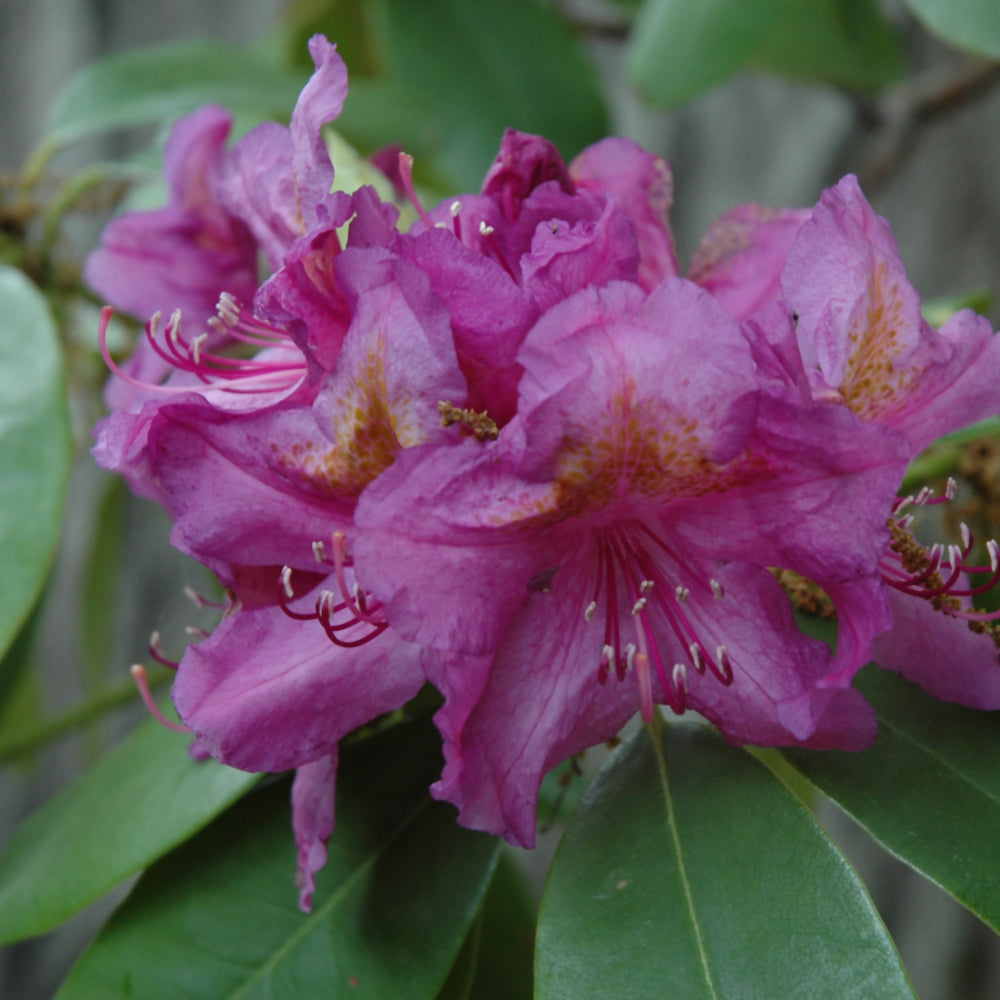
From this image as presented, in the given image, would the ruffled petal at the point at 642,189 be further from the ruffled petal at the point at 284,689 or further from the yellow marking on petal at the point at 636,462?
the ruffled petal at the point at 284,689

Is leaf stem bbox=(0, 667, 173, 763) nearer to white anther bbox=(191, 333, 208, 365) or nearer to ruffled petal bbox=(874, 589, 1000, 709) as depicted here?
white anther bbox=(191, 333, 208, 365)

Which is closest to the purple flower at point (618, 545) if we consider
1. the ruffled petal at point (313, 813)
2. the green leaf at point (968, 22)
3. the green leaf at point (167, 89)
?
the ruffled petal at point (313, 813)

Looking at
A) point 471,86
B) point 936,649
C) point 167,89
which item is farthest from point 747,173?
point 936,649

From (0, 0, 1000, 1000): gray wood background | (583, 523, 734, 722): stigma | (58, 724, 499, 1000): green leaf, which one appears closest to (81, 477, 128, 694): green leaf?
(0, 0, 1000, 1000): gray wood background

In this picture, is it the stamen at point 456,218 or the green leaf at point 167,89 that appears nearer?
the stamen at point 456,218

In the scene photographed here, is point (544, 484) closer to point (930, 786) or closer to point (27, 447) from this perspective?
point (930, 786)
